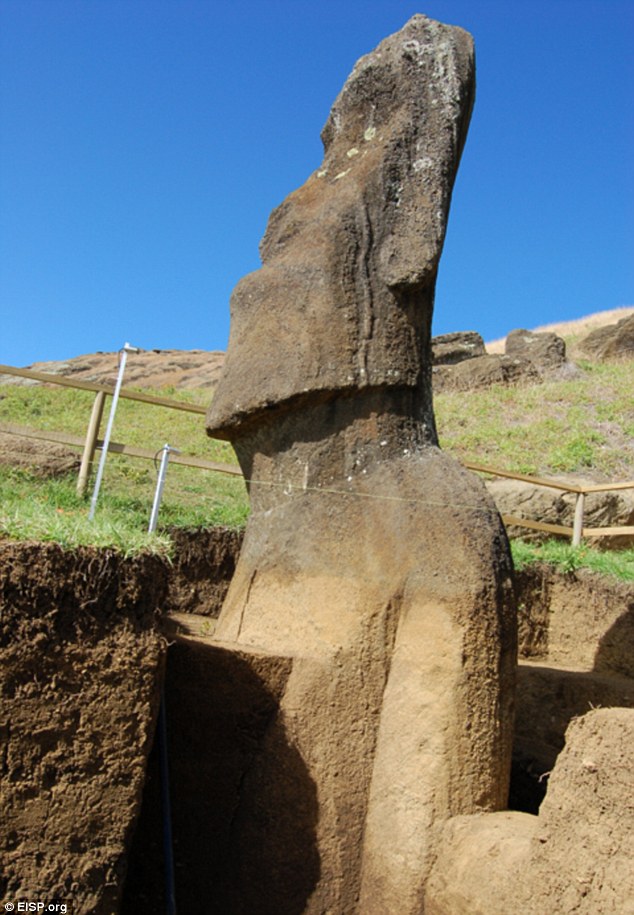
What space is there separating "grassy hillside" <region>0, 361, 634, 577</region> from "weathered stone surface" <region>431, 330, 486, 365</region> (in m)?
3.34

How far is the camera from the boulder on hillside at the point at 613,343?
2764 centimetres

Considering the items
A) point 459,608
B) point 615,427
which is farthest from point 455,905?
point 615,427

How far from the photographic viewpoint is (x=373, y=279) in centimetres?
472

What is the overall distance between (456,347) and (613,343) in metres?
A: 4.88

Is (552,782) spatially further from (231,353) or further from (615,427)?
(615,427)

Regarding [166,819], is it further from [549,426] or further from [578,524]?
[549,426]

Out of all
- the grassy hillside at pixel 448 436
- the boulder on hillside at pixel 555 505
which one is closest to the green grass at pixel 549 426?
the grassy hillside at pixel 448 436

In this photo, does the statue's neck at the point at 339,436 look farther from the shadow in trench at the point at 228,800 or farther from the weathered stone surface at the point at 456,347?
the weathered stone surface at the point at 456,347

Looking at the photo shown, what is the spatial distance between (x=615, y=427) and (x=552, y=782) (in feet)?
57.4

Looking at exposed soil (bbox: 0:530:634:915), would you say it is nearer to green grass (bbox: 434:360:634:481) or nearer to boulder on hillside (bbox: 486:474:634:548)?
boulder on hillside (bbox: 486:474:634:548)

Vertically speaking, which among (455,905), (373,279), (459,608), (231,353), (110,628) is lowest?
(455,905)

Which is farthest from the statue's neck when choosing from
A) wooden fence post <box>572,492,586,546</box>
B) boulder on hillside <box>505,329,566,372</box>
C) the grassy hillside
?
Result: boulder on hillside <box>505,329,566,372</box>

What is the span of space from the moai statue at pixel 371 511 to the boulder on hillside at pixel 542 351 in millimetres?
19922

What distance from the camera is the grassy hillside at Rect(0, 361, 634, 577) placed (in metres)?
8.15
